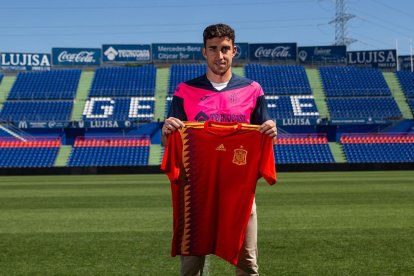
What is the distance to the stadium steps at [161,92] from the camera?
4841 centimetres

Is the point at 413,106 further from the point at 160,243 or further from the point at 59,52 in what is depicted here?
the point at 160,243

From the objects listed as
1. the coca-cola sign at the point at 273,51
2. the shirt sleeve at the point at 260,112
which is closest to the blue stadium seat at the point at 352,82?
the coca-cola sign at the point at 273,51

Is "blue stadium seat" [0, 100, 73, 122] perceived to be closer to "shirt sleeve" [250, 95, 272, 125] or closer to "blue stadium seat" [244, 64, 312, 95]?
"blue stadium seat" [244, 64, 312, 95]

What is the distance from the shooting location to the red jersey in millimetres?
4430

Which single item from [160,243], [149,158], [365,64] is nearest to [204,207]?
[160,243]

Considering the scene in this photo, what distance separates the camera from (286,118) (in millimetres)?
46656

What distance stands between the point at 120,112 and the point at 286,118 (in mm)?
13562

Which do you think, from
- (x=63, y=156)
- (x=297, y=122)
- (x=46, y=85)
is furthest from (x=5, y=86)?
(x=297, y=122)

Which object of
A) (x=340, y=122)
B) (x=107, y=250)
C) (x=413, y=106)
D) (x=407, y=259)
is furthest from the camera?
(x=413, y=106)

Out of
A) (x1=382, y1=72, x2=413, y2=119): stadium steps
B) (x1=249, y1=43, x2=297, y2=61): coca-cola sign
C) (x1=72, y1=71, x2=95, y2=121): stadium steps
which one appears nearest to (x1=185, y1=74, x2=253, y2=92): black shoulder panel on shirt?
(x1=72, y1=71, x2=95, y2=121): stadium steps

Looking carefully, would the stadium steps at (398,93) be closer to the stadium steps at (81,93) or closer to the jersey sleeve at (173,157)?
the stadium steps at (81,93)

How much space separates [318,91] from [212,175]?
49.6 m

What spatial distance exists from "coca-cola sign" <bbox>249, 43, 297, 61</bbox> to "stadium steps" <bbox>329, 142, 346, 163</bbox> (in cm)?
1852

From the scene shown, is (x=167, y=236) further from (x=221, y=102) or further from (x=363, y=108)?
(x=363, y=108)
